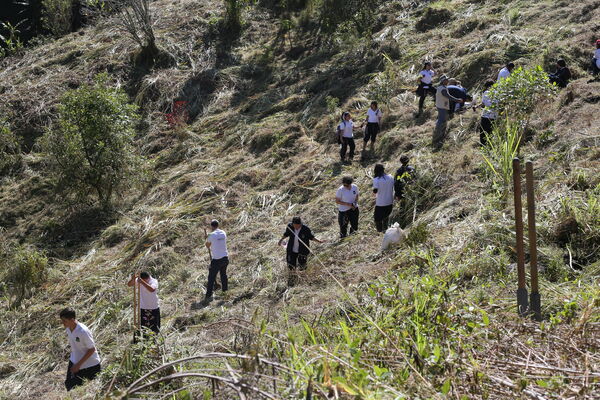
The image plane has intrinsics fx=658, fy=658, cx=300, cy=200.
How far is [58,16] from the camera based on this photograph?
2397cm

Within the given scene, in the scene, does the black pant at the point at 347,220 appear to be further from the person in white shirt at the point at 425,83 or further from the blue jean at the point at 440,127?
the person in white shirt at the point at 425,83

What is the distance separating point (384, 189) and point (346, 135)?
11.2 feet

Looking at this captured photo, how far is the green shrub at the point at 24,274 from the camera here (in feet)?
40.3

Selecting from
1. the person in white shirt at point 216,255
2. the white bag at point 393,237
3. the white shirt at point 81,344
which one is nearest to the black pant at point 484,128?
the white bag at point 393,237

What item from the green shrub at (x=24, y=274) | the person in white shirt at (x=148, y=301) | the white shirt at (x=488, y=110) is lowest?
the green shrub at (x=24, y=274)

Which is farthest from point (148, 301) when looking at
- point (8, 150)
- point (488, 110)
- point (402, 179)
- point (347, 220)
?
point (8, 150)

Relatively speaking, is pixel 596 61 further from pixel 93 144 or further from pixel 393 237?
pixel 93 144

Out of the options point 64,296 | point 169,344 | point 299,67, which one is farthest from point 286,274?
point 299,67

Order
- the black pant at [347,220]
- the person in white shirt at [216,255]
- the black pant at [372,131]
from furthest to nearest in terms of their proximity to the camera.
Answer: the black pant at [372,131] < the black pant at [347,220] < the person in white shirt at [216,255]

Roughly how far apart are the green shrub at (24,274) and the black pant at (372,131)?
6805 mm

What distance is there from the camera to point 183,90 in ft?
63.3

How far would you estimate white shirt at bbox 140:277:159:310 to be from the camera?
329 inches

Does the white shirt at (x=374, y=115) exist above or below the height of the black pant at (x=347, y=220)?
above

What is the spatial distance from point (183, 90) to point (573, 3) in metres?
10.7
